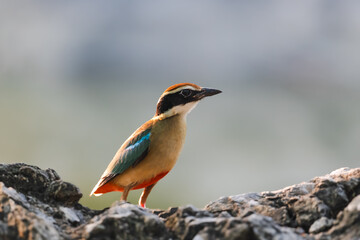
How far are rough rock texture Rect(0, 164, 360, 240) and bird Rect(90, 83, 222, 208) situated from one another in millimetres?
2541

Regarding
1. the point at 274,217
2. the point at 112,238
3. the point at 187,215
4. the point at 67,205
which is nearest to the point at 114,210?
Result: the point at 112,238

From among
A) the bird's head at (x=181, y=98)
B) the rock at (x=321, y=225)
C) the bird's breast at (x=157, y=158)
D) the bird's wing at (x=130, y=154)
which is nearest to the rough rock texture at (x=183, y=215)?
the rock at (x=321, y=225)

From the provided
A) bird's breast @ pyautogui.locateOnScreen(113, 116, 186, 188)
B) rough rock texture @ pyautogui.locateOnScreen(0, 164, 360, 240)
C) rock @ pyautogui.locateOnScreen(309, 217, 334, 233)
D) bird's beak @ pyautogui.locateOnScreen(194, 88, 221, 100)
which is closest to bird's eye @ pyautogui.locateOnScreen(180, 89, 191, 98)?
bird's beak @ pyautogui.locateOnScreen(194, 88, 221, 100)

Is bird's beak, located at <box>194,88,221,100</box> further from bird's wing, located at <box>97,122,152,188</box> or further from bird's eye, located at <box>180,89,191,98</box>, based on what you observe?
bird's wing, located at <box>97,122,152,188</box>

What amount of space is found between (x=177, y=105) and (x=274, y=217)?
13.7 feet

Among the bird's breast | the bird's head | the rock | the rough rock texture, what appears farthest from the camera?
the bird's head

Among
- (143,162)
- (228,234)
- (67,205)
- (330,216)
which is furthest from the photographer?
(143,162)

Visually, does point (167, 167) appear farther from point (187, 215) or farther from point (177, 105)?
point (187, 215)

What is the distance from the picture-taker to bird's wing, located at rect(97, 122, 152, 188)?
26.8 feet

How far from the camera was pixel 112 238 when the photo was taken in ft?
13.2

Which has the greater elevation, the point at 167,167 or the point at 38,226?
the point at 38,226

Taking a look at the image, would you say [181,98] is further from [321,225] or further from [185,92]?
[321,225]

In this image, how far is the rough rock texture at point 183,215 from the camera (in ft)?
12.9

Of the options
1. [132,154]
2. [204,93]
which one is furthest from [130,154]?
[204,93]
